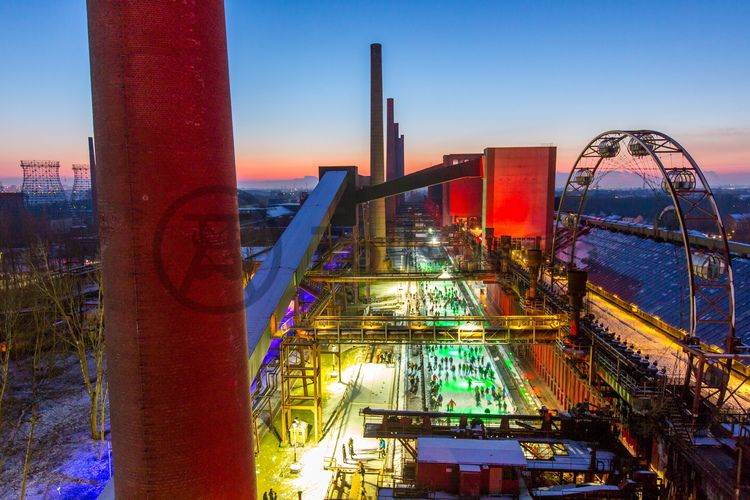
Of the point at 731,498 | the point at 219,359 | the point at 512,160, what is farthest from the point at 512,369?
the point at 219,359

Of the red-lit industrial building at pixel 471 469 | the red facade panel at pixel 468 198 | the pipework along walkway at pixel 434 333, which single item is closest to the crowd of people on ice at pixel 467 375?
the pipework along walkway at pixel 434 333

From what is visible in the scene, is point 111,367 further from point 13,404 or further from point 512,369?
point 512,369

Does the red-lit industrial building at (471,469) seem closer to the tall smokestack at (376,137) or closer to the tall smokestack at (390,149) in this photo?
the tall smokestack at (376,137)

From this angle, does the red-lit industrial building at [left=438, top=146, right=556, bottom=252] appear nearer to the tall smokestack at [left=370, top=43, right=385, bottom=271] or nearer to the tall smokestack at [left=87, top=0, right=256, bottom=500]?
the tall smokestack at [left=370, top=43, right=385, bottom=271]

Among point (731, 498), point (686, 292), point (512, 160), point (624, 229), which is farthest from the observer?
point (624, 229)

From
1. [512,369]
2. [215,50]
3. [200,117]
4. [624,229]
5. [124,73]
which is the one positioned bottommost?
[512,369]

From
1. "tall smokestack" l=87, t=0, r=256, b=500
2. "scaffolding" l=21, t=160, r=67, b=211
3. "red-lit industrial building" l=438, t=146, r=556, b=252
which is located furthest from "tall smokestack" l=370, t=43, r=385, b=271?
"scaffolding" l=21, t=160, r=67, b=211
